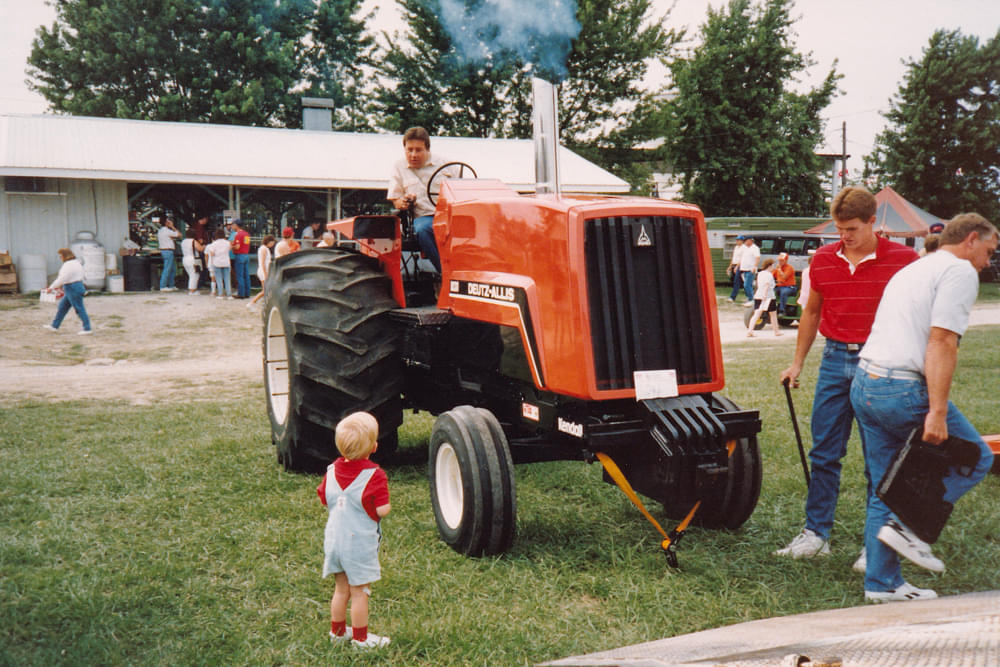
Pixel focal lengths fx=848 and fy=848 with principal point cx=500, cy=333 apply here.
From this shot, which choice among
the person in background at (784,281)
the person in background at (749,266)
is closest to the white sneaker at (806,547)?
the person in background at (784,281)

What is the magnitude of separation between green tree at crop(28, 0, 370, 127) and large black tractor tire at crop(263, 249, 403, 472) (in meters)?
28.4

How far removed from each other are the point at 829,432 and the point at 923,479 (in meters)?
0.78

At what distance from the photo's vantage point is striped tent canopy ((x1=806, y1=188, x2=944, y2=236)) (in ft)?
84.7

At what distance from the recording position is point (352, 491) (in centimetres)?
336

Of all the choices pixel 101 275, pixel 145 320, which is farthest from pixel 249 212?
pixel 145 320

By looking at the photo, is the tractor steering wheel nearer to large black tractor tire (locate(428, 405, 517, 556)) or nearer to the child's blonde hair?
large black tractor tire (locate(428, 405, 517, 556))

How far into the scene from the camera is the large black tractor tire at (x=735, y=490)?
439 cm

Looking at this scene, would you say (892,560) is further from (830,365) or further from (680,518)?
(680,518)

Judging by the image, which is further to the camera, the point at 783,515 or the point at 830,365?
the point at 783,515

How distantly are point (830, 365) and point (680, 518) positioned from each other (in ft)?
3.99

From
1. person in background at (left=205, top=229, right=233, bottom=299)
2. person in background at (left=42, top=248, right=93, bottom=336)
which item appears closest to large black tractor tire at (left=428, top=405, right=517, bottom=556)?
person in background at (left=42, top=248, right=93, bottom=336)

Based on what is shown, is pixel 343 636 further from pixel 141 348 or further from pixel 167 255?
pixel 167 255

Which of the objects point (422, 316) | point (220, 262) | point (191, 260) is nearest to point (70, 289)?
point (220, 262)

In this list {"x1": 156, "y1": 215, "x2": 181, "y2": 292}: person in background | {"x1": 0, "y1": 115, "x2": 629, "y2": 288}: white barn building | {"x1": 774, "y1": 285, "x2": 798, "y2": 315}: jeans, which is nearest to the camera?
{"x1": 774, "y1": 285, "x2": 798, "y2": 315}: jeans
